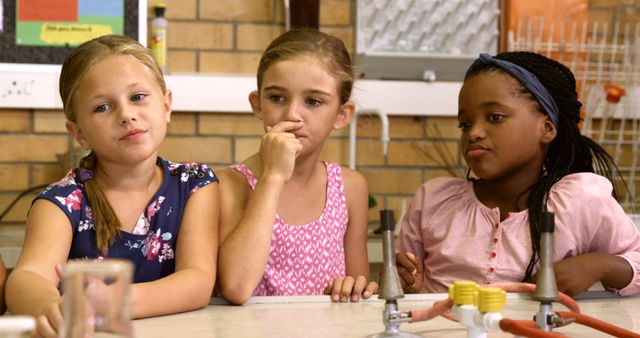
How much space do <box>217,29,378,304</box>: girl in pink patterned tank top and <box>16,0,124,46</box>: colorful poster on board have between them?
109cm

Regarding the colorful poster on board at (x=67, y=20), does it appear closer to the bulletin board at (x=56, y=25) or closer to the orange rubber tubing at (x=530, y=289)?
the bulletin board at (x=56, y=25)

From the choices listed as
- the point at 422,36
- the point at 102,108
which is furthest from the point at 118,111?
the point at 422,36

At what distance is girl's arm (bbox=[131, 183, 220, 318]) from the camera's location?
1.25 m

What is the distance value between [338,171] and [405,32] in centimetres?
113

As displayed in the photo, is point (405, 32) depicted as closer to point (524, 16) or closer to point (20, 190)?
point (524, 16)

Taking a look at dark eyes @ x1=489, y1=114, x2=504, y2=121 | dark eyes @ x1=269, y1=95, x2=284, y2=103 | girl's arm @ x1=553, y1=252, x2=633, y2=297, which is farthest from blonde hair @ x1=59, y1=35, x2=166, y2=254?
girl's arm @ x1=553, y1=252, x2=633, y2=297

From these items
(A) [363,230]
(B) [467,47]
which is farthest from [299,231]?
(B) [467,47]

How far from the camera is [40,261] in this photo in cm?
133

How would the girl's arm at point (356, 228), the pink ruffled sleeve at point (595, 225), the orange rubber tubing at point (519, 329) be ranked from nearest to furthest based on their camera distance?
the orange rubber tubing at point (519, 329) → the pink ruffled sleeve at point (595, 225) → the girl's arm at point (356, 228)

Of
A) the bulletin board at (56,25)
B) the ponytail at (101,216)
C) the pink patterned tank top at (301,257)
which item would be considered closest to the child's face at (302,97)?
the pink patterned tank top at (301,257)

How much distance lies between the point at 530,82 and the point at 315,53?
0.39 meters

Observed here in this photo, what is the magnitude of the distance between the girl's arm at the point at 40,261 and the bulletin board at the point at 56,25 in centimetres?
138

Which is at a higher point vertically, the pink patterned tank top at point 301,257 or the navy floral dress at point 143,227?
the navy floral dress at point 143,227

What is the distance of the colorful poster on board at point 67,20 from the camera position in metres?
2.71
